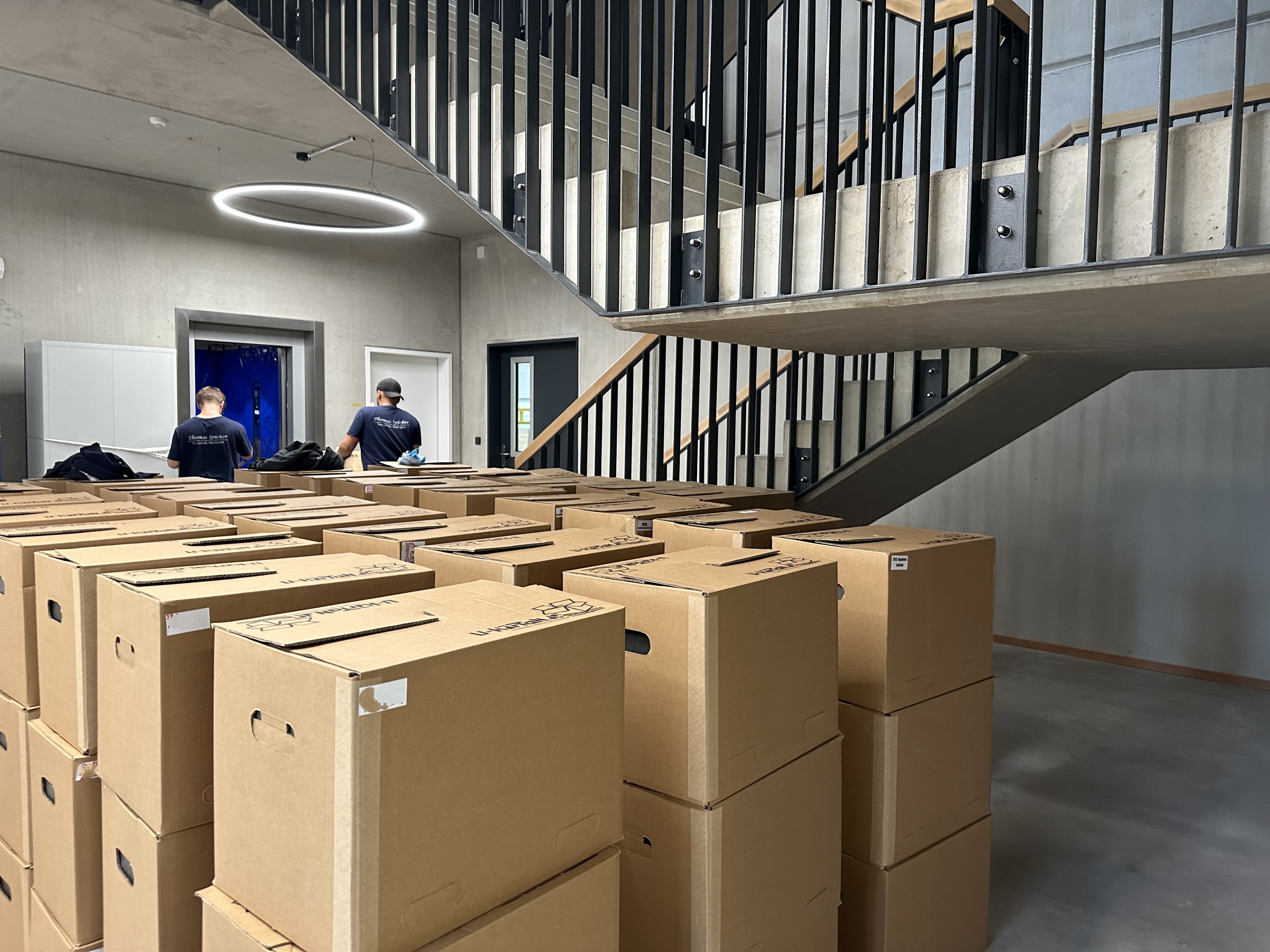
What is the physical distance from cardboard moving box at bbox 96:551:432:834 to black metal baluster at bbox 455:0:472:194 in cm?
197

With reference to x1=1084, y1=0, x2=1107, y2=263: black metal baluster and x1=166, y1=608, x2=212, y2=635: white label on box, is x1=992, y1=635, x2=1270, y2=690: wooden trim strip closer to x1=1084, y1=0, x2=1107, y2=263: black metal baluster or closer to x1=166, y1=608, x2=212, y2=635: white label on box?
x1=1084, y1=0, x2=1107, y2=263: black metal baluster

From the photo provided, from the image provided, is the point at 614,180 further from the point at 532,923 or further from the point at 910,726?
the point at 532,923

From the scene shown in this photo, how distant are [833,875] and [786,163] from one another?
1.53 metres

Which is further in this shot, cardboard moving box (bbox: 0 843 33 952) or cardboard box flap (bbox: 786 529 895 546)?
cardboard box flap (bbox: 786 529 895 546)

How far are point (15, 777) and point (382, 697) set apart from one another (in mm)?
1167

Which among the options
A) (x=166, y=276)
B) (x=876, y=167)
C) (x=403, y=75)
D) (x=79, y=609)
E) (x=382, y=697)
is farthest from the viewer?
(x=166, y=276)

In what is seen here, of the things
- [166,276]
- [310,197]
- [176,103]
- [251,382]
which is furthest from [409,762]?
[251,382]

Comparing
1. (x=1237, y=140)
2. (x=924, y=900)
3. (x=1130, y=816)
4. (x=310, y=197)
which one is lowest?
(x=1130, y=816)

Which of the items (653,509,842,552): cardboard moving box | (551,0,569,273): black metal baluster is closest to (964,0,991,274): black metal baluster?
(653,509,842,552): cardboard moving box

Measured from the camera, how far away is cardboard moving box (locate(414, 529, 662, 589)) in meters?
1.66

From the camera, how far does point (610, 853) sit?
1.19 meters

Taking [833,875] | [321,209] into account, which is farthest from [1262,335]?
[321,209]

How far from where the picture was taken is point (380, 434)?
5.43 metres

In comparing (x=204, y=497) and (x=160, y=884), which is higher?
(x=204, y=497)
